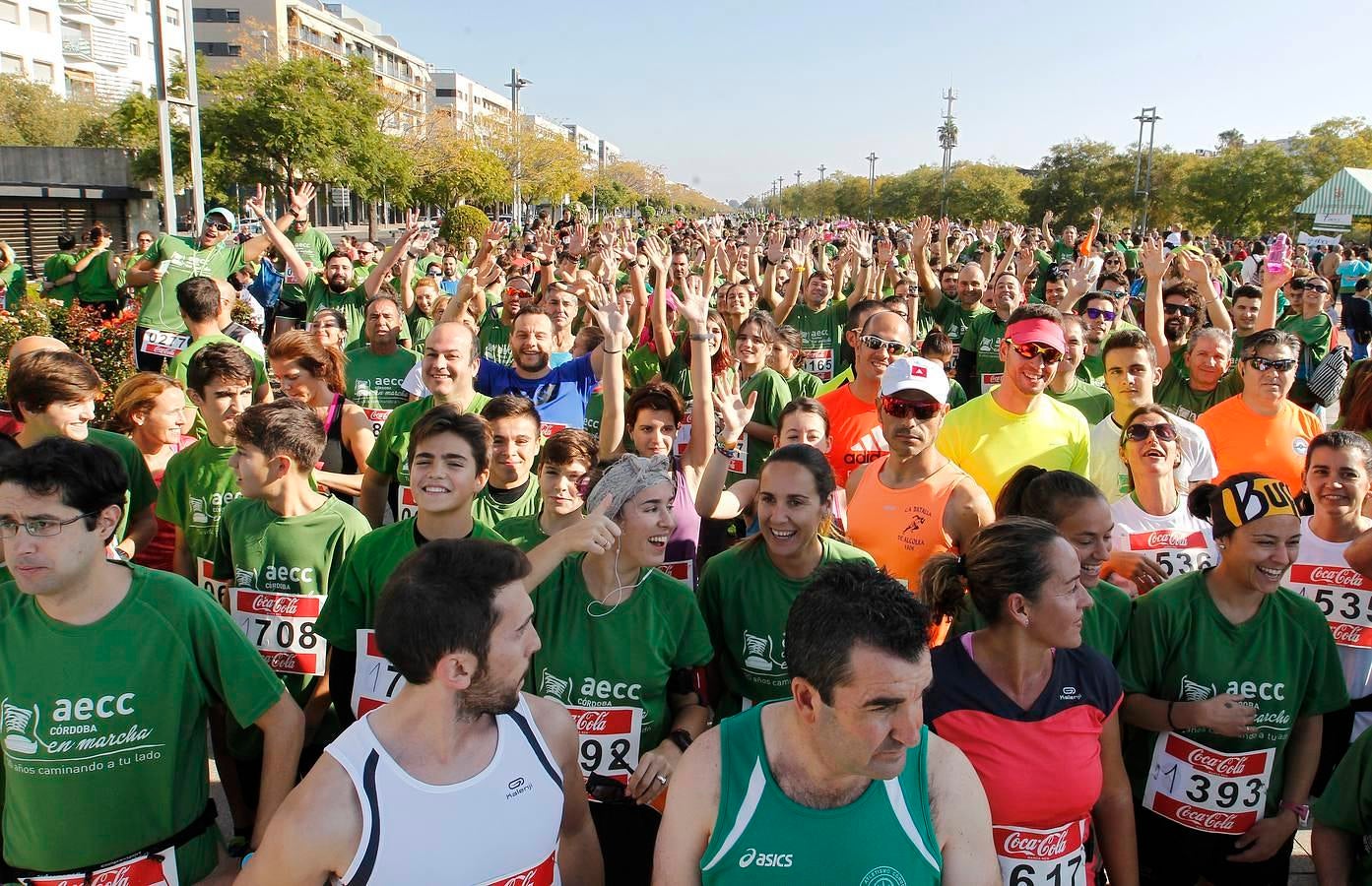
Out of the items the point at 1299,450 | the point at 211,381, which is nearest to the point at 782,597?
the point at 211,381

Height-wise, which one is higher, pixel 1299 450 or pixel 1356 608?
pixel 1299 450

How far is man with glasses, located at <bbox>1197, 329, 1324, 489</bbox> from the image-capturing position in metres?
4.90

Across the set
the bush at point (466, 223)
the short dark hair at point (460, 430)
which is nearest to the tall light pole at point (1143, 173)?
the bush at point (466, 223)

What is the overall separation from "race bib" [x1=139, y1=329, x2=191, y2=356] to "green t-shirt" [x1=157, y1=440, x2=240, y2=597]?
2.82m

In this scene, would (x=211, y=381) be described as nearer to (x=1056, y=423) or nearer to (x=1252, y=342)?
(x=1056, y=423)

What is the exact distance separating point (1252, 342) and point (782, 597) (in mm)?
3403

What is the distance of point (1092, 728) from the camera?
2686 millimetres

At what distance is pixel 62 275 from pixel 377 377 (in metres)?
8.92

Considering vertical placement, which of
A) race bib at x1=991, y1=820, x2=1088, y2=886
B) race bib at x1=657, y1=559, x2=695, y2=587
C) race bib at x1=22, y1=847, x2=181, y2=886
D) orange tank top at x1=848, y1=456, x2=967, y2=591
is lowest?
race bib at x1=22, y1=847, x2=181, y2=886

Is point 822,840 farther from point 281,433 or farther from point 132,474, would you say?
point 132,474

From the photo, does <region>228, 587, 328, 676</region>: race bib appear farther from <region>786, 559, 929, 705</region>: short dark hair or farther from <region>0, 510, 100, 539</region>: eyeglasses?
<region>786, 559, 929, 705</region>: short dark hair

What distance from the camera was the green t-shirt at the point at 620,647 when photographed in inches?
119

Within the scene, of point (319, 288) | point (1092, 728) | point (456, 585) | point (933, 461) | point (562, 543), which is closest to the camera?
point (456, 585)

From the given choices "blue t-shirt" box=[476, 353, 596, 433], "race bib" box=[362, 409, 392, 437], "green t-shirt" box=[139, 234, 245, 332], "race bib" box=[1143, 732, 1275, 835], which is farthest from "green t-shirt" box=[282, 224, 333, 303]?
"race bib" box=[1143, 732, 1275, 835]
